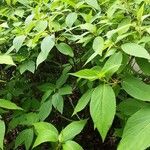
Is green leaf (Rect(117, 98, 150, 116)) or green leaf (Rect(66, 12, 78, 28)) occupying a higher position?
green leaf (Rect(66, 12, 78, 28))

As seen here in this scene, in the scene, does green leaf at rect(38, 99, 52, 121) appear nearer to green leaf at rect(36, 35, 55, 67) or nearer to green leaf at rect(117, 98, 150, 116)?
green leaf at rect(36, 35, 55, 67)

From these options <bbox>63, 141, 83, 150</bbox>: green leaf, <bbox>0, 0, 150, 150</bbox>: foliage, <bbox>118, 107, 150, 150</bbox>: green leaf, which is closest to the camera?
<bbox>118, 107, 150, 150</bbox>: green leaf

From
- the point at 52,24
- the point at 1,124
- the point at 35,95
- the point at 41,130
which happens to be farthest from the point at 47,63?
the point at 1,124

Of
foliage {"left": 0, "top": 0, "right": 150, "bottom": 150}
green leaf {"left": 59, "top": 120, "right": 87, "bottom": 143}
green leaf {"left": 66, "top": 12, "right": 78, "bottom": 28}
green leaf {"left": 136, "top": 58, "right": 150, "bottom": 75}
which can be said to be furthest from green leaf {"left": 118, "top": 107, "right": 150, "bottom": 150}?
green leaf {"left": 66, "top": 12, "right": 78, "bottom": 28}

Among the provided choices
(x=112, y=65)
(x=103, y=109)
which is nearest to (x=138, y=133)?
(x=103, y=109)

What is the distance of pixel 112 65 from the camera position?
51.4 inches

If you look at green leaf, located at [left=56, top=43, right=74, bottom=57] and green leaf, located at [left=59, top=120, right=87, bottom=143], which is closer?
green leaf, located at [left=59, top=120, right=87, bottom=143]

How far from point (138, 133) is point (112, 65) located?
291 mm

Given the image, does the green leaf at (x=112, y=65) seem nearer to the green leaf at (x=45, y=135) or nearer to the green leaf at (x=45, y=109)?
the green leaf at (x=45, y=135)

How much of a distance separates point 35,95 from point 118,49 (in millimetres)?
819

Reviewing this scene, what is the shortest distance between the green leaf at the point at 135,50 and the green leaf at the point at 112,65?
4cm

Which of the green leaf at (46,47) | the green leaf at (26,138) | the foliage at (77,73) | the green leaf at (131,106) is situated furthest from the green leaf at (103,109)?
the green leaf at (26,138)

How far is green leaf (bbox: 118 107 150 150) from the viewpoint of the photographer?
109 centimetres

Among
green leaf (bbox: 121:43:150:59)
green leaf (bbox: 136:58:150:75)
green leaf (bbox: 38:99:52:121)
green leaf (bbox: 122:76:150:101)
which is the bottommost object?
green leaf (bbox: 38:99:52:121)
